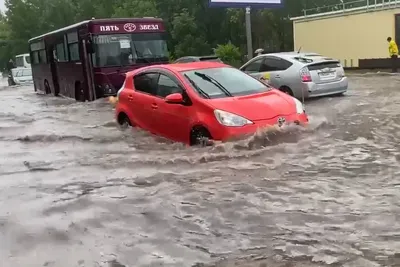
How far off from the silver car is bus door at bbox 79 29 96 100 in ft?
16.6

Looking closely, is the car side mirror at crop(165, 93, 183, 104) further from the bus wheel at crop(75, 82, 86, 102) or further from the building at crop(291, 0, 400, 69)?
the building at crop(291, 0, 400, 69)

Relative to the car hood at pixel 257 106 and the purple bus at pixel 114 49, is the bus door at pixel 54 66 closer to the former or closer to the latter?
the purple bus at pixel 114 49

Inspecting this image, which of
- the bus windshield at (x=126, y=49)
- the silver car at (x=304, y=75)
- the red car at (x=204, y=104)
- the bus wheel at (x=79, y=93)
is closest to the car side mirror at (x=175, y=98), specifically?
the red car at (x=204, y=104)

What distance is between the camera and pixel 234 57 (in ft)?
126

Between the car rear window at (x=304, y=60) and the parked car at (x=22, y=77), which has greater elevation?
the car rear window at (x=304, y=60)

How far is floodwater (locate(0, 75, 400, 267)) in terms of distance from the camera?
465cm

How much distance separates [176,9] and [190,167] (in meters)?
43.7

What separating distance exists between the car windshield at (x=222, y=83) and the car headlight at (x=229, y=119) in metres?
0.55

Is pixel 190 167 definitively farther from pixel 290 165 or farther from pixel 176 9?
pixel 176 9

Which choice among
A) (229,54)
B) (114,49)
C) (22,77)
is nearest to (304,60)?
(114,49)

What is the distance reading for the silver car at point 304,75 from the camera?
14281 mm

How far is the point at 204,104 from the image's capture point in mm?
8156

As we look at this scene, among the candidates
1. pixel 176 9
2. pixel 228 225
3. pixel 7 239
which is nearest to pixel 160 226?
pixel 228 225

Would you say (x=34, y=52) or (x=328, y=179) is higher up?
(x=34, y=52)
